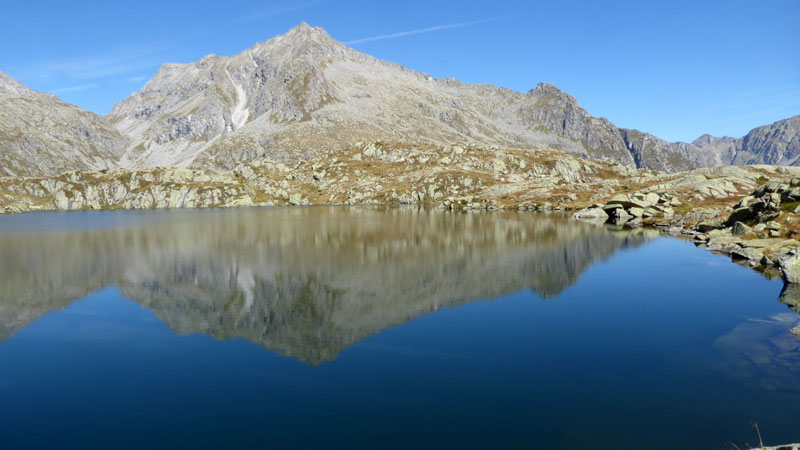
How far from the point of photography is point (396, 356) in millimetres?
23844

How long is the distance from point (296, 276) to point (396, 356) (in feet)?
79.0

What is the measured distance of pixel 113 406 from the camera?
1866 cm

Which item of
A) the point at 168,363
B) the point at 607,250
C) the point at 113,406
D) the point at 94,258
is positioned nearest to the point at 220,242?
the point at 94,258

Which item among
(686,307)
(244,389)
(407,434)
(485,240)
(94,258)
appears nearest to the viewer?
(407,434)

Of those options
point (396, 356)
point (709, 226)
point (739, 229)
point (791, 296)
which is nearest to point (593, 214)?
point (709, 226)

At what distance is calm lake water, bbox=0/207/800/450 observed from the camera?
1627 centimetres

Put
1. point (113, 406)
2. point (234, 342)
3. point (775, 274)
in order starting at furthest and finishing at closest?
1. point (775, 274)
2. point (234, 342)
3. point (113, 406)

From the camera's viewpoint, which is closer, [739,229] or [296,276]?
[296,276]

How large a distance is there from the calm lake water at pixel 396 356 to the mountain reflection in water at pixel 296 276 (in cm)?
35

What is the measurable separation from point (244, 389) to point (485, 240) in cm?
5841

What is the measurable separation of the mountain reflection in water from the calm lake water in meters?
0.35

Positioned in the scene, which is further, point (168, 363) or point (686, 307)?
point (686, 307)

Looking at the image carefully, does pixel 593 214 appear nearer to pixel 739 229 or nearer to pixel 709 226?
pixel 709 226

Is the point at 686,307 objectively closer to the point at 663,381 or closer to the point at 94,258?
the point at 663,381
